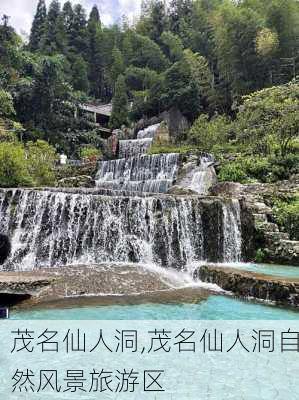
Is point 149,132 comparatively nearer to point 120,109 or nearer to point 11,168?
point 120,109

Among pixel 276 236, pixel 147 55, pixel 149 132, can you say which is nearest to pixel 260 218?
pixel 276 236

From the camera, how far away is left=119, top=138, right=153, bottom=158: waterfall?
87.1 ft

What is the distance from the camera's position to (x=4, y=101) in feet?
68.1

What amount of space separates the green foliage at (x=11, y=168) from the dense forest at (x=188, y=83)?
0.05 meters

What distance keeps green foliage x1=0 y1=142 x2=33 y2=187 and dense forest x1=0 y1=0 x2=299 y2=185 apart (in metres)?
0.05

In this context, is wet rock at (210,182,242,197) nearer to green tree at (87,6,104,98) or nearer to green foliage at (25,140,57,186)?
green foliage at (25,140,57,186)

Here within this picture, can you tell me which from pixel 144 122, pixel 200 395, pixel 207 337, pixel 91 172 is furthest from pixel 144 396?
pixel 144 122

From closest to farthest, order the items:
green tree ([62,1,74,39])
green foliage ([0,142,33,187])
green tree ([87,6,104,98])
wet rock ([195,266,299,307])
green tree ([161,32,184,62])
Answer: wet rock ([195,266,299,307])
green foliage ([0,142,33,187])
green tree ([161,32,184,62])
green tree ([87,6,104,98])
green tree ([62,1,74,39])

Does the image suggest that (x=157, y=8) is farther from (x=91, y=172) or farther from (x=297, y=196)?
(x=297, y=196)

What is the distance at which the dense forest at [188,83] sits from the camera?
56.4 ft

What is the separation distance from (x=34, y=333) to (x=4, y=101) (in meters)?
18.3

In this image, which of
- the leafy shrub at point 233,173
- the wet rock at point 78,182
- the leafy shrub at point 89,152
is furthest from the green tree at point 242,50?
the wet rock at point 78,182

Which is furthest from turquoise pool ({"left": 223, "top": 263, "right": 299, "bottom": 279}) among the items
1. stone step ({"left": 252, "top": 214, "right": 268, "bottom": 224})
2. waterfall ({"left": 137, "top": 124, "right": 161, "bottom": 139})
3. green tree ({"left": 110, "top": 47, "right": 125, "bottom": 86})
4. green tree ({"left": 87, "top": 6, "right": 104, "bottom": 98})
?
green tree ({"left": 87, "top": 6, "right": 104, "bottom": 98})

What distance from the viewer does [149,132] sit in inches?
1128
